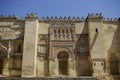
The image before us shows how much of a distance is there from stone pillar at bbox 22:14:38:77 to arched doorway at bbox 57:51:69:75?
2.42 metres

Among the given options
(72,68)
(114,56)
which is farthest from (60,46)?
(114,56)

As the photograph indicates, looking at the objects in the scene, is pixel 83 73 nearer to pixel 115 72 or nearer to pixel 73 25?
pixel 115 72

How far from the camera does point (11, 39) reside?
19.3 m

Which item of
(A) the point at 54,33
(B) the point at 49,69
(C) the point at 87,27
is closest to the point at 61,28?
(A) the point at 54,33

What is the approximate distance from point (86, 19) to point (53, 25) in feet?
11.0

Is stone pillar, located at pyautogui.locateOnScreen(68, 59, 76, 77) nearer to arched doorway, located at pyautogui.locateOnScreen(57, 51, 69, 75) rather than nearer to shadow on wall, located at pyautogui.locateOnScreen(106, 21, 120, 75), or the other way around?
arched doorway, located at pyautogui.locateOnScreen(57, 51, 69, 75)

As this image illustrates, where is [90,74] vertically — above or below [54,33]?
below

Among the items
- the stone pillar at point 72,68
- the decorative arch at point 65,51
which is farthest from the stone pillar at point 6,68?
the stone pillar at point 72,68

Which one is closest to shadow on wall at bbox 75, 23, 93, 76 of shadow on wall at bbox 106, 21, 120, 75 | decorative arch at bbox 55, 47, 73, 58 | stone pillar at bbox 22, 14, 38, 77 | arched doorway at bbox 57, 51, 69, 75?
decorative arch at bbox 55, 47, 73, 58

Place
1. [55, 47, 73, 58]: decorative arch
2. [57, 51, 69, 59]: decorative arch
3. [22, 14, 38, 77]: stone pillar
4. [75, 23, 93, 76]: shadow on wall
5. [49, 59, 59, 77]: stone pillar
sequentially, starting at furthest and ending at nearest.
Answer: [57, 51, 69, 59]: decorative arch → [55, 47, 73, 58]: decorative arch → [75, 23, 93, 76]: shadow on wall → [49, 59, 59, 77]: stone pillar → [22, 14, 38, 77]: stone pillar

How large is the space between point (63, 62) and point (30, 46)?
3433 millimetres

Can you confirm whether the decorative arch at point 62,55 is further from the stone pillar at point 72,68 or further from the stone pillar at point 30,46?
the stone pillar at point 30,46

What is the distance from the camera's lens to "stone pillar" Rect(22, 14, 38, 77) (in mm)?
17562

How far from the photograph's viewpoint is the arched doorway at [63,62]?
18.6m
